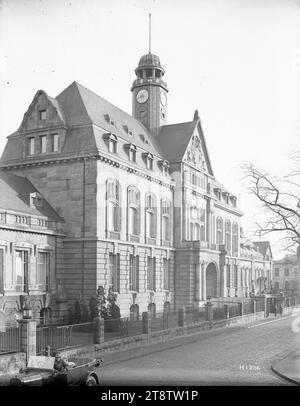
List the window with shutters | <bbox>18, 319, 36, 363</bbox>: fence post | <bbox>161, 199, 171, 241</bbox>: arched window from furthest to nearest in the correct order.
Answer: <bbox>161, 199, 171, 241</bbox>: arched window, the window with shutters, <bbox>18, 319, 36, 363</bbox>: fence post

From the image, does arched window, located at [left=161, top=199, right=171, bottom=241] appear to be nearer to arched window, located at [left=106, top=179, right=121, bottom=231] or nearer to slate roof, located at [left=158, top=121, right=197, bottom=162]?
slate roof, located at [left=158, top=121, right=197, bottom=162]

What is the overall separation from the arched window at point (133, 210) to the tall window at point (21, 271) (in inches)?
370

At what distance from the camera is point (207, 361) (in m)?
23.0

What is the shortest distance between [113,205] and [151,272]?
324 inches

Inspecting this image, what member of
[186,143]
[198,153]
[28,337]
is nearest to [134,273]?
[186,143]

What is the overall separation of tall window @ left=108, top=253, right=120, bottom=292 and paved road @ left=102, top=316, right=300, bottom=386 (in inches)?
284

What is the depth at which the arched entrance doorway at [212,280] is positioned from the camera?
166 ft

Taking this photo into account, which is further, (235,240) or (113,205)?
(235,240)

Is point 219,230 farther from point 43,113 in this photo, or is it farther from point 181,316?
point 43,113

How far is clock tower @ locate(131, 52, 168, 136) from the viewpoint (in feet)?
159

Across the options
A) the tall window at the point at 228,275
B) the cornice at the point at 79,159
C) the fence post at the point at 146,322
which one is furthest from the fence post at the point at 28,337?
the tall window at the point at 228,275

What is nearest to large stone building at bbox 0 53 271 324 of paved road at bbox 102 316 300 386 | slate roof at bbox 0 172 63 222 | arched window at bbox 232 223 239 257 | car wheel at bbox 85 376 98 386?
slate roof at bbox 0 172 63 222

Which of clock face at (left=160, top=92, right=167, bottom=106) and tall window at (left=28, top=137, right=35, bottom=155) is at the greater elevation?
clock face at (left=160, top=92, right=167, bottom=106)
